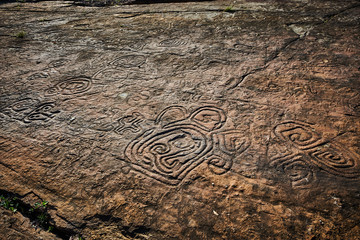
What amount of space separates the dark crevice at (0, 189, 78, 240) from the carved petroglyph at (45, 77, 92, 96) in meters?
1.45

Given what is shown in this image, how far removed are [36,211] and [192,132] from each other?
57.4 inches

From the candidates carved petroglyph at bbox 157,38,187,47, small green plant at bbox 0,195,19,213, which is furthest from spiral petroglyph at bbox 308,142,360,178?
carved petroglyph at bbox 157,38,187,47

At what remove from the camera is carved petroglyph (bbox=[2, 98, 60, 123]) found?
8.89ft

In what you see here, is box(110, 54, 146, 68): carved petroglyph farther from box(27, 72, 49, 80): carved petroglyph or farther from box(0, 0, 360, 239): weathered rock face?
box(27, 72, 49, 80): carved petroglyph

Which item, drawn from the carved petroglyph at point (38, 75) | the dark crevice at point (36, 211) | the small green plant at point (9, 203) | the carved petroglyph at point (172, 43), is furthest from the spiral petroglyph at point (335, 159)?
the carved petroglyph at point (38, 75)

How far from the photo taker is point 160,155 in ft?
7.07

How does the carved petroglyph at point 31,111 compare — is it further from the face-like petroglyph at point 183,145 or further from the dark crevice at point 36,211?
the face-like petroglyph at point 183,145

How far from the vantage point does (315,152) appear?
2057mm

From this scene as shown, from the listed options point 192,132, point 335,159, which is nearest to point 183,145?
point 192,132

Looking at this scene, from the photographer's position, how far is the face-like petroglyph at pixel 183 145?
204 cm

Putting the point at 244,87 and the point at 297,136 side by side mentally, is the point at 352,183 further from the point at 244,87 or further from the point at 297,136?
the point at 244,87

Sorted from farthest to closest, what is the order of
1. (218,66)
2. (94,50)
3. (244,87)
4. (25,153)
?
(94,50) < (218,66) < (244,87) < (25,153)

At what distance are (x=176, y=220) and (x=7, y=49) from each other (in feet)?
14.8

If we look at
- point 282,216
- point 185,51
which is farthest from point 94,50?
point 282,216
